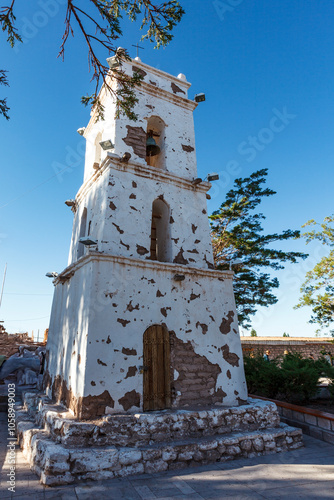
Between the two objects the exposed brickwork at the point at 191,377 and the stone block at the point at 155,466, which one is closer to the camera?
the stone block at the point at 155,466

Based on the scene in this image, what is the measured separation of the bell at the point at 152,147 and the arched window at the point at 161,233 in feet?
5.26

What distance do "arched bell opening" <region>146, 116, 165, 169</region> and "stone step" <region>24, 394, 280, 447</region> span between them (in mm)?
6022

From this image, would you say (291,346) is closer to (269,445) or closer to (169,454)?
(269,445)

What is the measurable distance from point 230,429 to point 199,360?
1385mm

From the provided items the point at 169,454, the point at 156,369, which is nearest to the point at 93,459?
the point at 169,454

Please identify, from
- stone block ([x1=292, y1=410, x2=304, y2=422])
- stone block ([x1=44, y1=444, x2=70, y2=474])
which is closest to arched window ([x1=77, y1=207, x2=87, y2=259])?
stone block ([x1=44, y1=444, x2=70, y2=474])

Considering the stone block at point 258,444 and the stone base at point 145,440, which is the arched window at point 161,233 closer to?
the stone base at point 145,440

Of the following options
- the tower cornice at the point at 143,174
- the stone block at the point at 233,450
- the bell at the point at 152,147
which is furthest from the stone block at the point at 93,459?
the bell at the point at 152,147

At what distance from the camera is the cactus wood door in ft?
18.9

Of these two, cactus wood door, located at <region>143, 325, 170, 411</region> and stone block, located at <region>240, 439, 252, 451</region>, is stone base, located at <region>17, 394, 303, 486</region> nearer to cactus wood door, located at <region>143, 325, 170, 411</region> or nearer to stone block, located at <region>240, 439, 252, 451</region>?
stone block, located at <region>240, 439, 252, 451</region>

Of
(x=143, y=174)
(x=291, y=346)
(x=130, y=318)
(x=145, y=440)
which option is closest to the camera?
(x=145, y=440)

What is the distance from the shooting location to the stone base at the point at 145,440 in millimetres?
4305

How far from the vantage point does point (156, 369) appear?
596 cm

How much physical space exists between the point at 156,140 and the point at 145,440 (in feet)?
24.5
